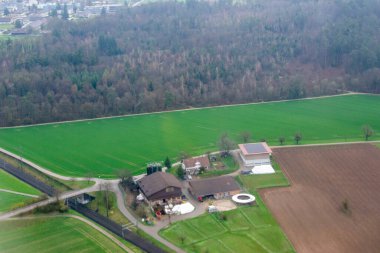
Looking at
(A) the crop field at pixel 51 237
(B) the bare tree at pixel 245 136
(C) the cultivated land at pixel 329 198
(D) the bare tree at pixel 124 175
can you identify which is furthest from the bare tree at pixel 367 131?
(A) the crop field at pixel 51 237

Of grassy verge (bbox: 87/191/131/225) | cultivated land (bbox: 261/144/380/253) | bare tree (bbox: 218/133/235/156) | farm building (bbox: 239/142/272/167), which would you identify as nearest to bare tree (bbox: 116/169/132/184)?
grassy verge (bbox: 87/191/131/225)

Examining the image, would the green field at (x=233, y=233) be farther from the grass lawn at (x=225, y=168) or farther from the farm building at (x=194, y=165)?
the farm building at (x=194, y=165)

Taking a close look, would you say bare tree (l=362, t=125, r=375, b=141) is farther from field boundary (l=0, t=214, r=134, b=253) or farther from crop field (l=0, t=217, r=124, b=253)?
crop field (l=0, t=217, r=124, b=253)

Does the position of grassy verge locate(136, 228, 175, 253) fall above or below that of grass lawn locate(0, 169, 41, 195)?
below

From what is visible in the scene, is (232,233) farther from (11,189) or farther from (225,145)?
(11,189)

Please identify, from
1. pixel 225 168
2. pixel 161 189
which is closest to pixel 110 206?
pixel 161 189

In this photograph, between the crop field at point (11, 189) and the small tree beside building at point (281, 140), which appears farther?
the small tree beside building at point (281, 140)
